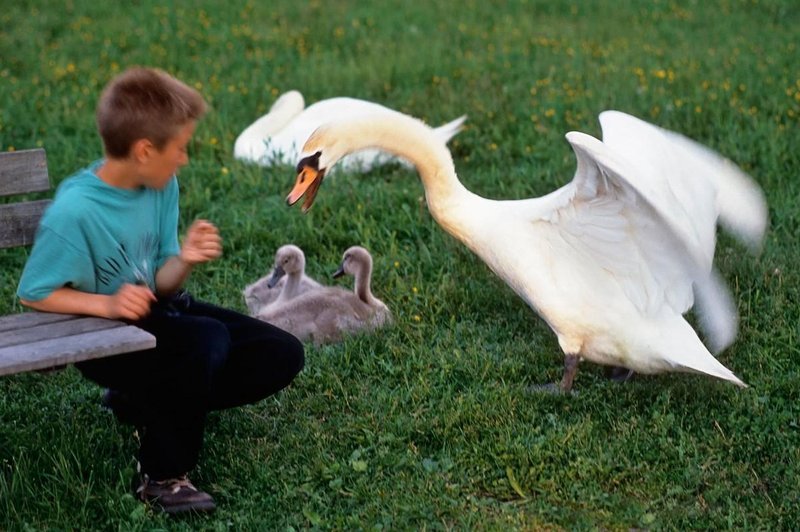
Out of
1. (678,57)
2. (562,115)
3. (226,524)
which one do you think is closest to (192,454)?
(226,524)

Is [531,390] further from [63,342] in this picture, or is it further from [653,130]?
[63,342]

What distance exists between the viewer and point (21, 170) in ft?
14.7

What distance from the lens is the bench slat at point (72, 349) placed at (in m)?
3.35

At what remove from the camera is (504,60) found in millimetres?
9875

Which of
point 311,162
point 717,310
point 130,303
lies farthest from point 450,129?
point 130,303

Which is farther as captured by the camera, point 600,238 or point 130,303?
point 600,238

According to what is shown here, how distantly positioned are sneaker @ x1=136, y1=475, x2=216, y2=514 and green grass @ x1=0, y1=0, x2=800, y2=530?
0.05 metres

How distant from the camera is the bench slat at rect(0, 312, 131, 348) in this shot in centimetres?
356

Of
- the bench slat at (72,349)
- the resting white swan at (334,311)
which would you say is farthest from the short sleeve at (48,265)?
the resting white swan at (334,311)

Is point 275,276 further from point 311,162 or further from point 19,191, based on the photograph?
point 19,191

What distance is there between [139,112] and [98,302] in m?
0.64

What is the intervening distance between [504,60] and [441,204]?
5183mm

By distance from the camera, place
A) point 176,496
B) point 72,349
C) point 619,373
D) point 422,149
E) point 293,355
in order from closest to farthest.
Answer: point 72,349
point 176,496
point 293,355
point 422,149
point 619,373

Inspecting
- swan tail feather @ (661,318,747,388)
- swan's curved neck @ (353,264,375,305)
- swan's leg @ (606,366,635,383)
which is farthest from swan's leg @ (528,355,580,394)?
swan's curved neck @ (353,264,375,305)
